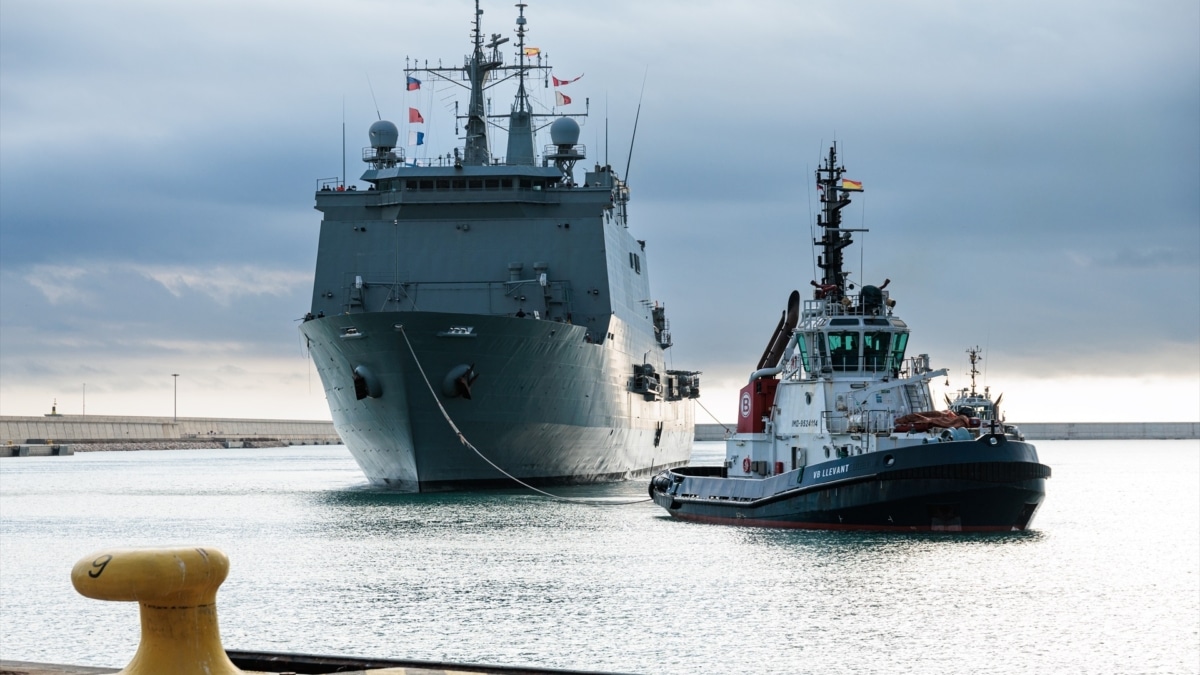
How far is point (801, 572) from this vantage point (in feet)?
73.0

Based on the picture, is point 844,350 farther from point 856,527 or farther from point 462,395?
point 462,395

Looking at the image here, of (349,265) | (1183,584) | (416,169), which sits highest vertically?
(416,169)

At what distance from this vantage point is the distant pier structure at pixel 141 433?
410ft

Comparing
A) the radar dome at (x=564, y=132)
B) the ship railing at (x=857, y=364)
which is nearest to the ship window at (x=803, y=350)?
the ship railing at (x=857, y=364)

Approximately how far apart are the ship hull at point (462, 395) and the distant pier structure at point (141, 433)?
3186 inches

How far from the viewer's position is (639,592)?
20.3 meters

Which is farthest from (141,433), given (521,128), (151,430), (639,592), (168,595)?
(168,595)

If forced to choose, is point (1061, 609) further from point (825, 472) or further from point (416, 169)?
point (416, 169)

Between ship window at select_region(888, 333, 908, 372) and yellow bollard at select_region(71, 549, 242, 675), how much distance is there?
25.4m

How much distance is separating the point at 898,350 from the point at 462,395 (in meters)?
12.7

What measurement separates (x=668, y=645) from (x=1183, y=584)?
11.5 metres

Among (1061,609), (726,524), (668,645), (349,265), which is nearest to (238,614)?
(668,645)

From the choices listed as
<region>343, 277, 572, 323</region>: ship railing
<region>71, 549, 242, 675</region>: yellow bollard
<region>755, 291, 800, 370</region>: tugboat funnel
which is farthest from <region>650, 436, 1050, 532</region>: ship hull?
<region>71, 549, 242, 675</region>: yellow bollard

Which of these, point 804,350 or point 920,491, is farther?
point 804,350
